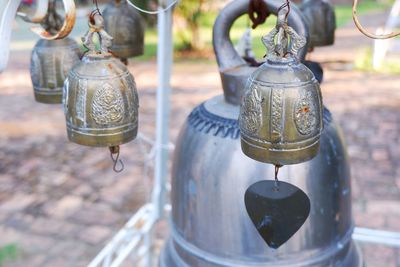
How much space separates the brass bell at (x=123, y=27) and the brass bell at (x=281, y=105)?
78 cm

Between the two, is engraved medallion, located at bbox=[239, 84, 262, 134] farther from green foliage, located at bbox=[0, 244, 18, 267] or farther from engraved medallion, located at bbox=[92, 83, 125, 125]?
green foliage, located at bbox=[0, 244, 18, 267]

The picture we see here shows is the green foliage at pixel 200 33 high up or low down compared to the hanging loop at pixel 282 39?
down

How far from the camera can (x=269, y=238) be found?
1112 millimetres

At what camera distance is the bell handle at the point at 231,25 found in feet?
3.67

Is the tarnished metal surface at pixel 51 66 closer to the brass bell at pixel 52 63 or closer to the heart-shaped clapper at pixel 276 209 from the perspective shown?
the brass bell at pixel 52 63

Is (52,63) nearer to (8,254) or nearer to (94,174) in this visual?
(8,254)

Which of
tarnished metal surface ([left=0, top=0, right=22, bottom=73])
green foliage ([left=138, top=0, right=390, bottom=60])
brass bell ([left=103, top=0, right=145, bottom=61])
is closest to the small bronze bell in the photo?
tarnished metal surface ([left=0, top=0, right=22, bottom=73])

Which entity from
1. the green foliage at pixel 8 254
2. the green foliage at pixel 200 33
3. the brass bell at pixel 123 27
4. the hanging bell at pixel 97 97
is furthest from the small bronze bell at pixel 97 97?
the green foliage at pixel 200 33

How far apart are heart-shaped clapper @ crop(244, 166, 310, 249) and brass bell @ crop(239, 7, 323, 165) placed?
0.19 m

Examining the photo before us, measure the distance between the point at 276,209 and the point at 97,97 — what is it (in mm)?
461

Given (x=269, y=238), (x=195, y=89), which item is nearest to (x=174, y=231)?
(x=269, y=238)

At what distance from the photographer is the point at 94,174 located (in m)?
4.11

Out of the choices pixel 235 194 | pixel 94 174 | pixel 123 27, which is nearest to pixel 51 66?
pixel 123 27

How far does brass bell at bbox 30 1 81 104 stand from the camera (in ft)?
4.44
